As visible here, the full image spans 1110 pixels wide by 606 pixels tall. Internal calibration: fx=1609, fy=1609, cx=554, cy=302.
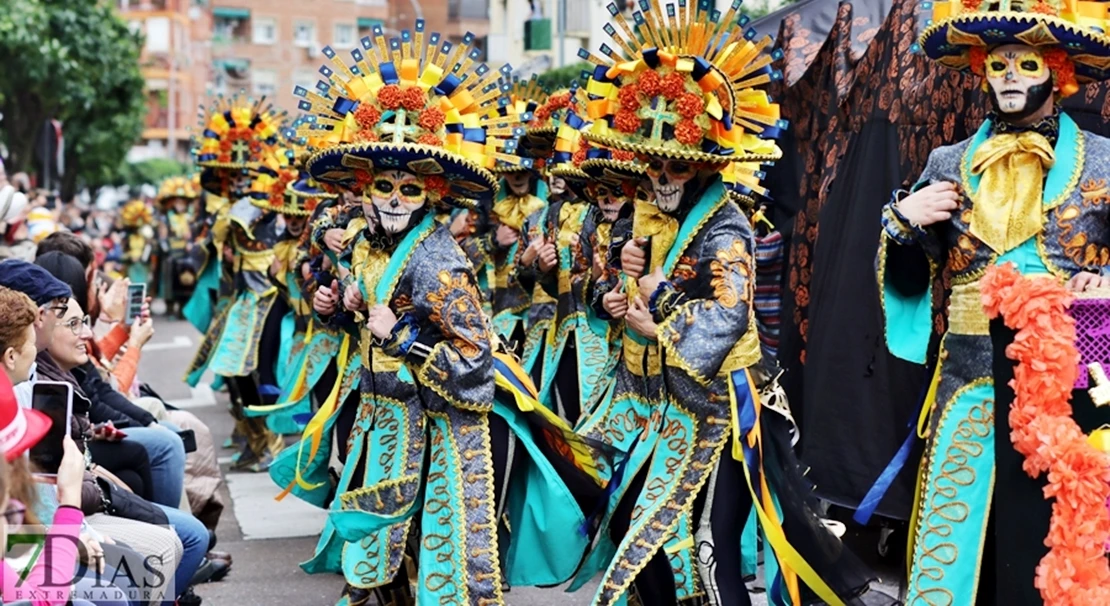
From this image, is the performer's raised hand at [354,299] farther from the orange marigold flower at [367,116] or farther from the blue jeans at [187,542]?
the blue jeans at [187,542]

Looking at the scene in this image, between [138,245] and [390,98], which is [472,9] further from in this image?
[390,98]

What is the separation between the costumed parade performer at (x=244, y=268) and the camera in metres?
10.6

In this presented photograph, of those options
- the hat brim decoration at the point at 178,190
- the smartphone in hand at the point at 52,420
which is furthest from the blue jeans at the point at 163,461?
the hat brim decoration at the point at 178,190

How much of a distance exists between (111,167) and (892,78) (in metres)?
32.2

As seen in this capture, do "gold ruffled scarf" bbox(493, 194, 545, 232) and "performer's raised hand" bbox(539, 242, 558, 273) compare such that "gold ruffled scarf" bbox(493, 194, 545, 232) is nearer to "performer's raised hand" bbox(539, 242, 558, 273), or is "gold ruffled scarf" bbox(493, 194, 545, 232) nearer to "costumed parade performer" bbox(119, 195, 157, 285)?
"performer's raised hand" bbox(539, 242, 558, 273)

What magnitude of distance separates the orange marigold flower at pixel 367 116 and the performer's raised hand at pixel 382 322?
2.12 feet

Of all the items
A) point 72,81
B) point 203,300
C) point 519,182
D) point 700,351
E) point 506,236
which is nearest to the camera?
point 700,351

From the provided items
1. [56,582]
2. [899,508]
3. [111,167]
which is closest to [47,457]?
[56,582]

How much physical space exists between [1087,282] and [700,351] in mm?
1205

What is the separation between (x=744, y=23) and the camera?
5.36 metres

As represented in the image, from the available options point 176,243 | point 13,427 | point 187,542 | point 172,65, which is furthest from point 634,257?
point 172,65

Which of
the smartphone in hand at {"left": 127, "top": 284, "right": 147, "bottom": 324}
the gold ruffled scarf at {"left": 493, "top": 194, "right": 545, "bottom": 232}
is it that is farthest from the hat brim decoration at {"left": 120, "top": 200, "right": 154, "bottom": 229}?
the smartphone in hand at {"left": 127, "top": 284, "right": 147, "bottom": 324}

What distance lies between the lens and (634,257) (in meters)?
5.44

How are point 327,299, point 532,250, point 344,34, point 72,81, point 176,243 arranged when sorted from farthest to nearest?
point 344,34
point 72,81
point 176,243
point 532,250
point 327,299
